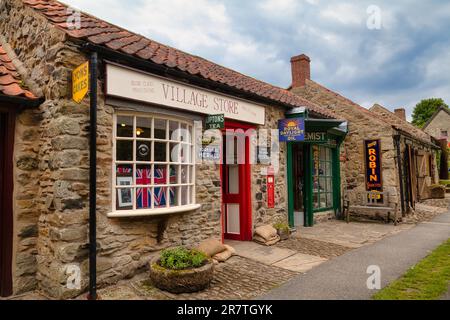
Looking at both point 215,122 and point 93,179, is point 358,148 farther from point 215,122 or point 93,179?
point 93,179

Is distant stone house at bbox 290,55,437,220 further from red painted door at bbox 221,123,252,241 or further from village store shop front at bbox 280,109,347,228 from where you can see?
red painted door at bbox 221,123,252,241

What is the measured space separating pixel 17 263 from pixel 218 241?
10.9 feet

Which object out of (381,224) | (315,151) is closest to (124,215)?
(315,151)

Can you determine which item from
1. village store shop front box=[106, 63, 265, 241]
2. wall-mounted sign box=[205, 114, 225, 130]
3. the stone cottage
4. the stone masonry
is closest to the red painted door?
village store shop front box=[106, 63, 265, 241]

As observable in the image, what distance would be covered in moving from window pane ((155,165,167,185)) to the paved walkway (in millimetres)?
2481

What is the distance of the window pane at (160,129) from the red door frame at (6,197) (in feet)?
6.80

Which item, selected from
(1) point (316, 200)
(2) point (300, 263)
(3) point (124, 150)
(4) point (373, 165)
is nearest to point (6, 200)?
(3) point (124, 150)

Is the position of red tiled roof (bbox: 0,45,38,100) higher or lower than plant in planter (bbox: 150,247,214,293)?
higher

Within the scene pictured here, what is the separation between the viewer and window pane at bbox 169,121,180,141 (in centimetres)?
544

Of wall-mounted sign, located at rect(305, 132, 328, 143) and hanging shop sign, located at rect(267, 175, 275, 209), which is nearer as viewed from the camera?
hanging shop sign, located at rect(267, 175, 275, 209)

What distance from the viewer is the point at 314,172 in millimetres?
9945

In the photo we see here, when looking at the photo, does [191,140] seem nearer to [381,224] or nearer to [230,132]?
[230,132]

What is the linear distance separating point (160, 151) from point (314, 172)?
6.26 metres
